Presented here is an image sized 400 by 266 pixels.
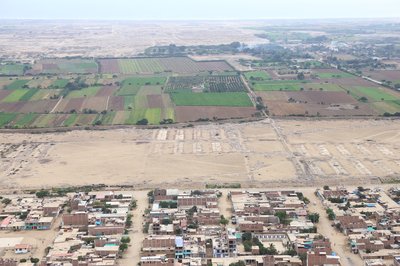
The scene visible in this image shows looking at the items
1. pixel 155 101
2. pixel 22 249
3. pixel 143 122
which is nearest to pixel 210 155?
pixel 143 122

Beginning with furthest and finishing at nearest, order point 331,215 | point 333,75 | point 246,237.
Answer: point 333,75, point 331,215, point 246,237

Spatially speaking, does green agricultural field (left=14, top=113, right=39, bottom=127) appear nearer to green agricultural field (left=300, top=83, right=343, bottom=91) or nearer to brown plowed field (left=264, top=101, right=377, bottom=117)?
brown plowed field (left=264, top=101, right=377, bottom=117)

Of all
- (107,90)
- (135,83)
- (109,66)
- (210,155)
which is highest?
(109,66)

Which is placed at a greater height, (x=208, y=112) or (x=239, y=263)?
(x=208, y=112)

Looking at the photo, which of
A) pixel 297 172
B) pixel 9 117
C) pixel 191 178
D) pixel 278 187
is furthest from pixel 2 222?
pixel 9 117

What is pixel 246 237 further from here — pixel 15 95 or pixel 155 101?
pixel 15 95
